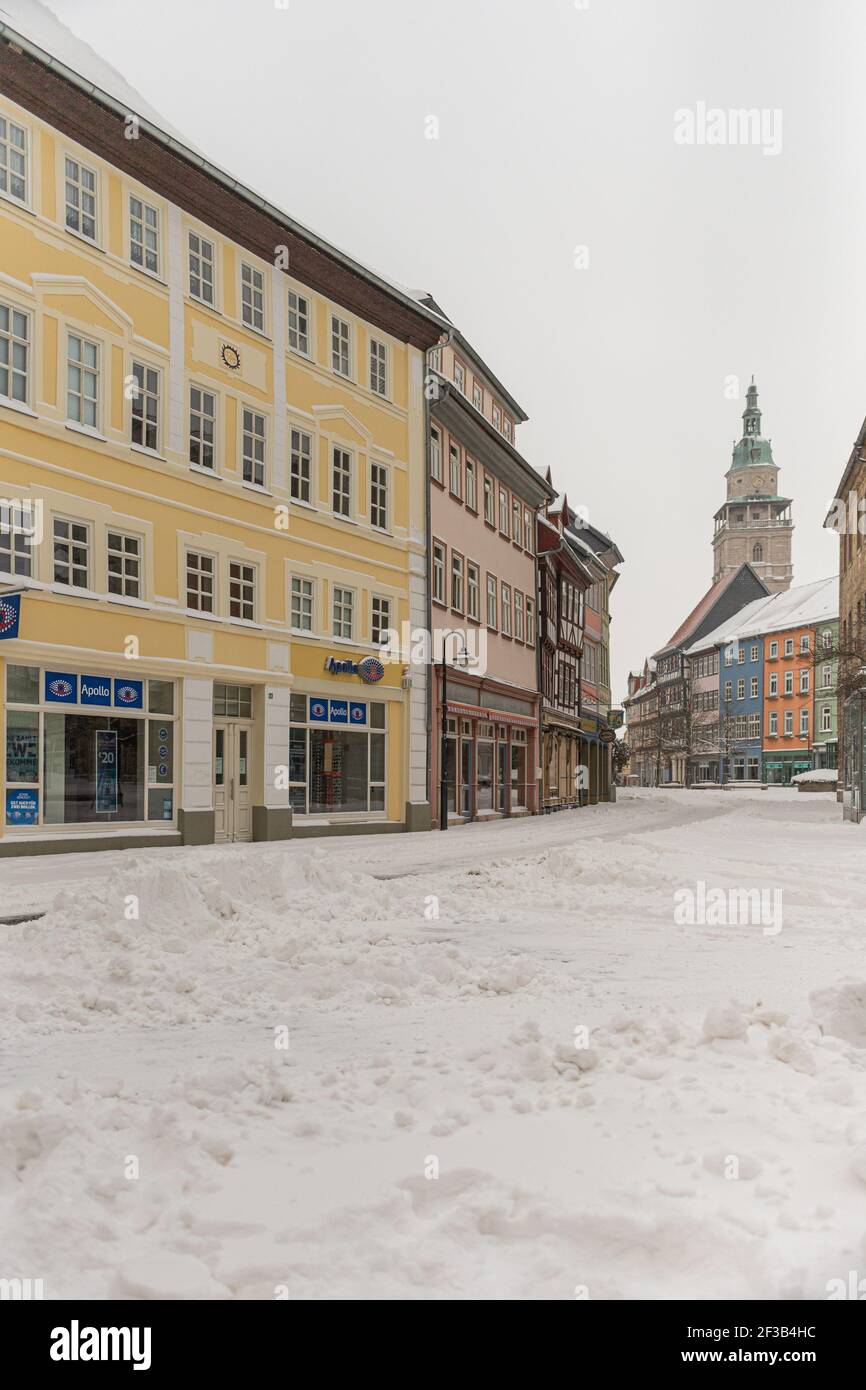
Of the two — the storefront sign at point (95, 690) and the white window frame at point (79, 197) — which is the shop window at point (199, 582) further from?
the white window frame at point (79, 197)

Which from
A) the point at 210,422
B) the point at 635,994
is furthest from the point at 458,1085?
the point at 210,422

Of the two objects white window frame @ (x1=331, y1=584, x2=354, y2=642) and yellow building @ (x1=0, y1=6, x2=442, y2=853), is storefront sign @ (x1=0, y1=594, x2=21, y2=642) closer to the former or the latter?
yellow building @ (x1=0, y1=6, x2=442, y2=853)

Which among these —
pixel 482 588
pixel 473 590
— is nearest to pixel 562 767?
pixel 482 588

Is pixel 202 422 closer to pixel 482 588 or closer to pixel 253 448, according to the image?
pixel 253 448

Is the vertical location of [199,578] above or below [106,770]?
above

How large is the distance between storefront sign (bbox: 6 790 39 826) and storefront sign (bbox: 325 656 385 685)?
8.06m

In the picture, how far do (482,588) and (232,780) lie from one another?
1328 centimetres

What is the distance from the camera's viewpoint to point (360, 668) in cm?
2389

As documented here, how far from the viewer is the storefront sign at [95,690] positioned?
687 inches

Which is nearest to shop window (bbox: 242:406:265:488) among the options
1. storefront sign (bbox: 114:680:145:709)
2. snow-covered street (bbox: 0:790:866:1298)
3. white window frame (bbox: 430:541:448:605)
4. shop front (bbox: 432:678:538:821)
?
storefront sign (bbox: 114:680:145:709)

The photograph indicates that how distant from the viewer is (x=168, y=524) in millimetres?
19328

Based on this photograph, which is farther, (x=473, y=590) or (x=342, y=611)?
(x=473, y=590)

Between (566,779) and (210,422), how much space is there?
2676cm
